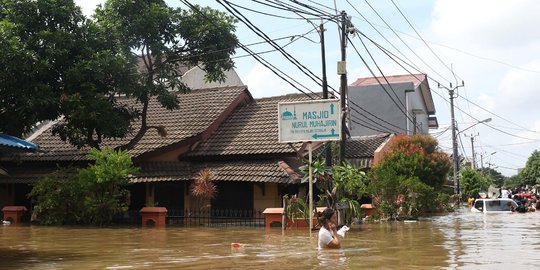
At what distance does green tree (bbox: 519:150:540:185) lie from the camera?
255 ft

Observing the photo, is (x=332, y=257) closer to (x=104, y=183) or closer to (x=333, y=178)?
(x=333, y=178)

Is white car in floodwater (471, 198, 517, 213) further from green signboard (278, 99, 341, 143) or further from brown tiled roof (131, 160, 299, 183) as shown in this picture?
green signboard (278, 99, 341, 143)

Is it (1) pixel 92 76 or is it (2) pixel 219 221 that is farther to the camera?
(2) pixel 219 221

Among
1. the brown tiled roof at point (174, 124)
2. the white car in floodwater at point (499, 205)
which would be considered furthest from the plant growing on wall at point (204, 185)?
the white car in floodwater at point (499, 205)

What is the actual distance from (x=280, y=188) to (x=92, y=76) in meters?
8.77

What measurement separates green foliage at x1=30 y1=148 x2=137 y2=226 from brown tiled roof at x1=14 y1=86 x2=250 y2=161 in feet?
12.1

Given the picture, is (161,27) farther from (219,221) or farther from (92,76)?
(219,221)

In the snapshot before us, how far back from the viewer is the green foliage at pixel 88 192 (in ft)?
69.8

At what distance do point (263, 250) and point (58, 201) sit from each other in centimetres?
1164

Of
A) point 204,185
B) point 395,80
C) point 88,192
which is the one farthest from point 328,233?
point 395,80

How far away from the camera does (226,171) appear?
24781mm

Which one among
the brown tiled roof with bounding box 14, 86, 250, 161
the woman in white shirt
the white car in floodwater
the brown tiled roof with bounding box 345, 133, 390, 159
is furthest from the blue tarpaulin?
the white car in floodwater

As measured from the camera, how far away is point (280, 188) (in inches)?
1009

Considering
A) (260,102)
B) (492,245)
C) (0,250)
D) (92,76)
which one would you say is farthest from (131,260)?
Result: (260,102)
